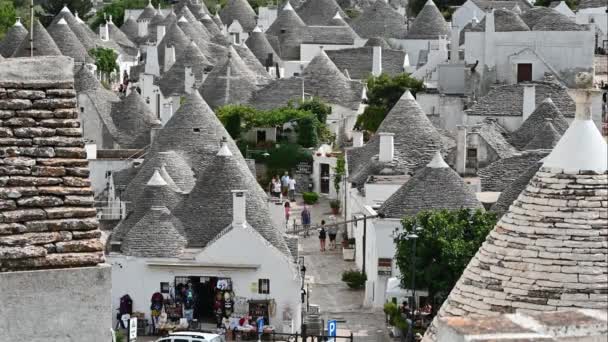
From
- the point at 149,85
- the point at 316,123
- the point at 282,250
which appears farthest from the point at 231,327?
the point at 149,85

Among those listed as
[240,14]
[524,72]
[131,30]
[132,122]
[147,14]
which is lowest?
[132,122]

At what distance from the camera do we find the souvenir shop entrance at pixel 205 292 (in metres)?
A: 40.8

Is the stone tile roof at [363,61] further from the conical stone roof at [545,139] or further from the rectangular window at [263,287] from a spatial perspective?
the rectangular window at [263,287]

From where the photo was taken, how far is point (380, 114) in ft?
228

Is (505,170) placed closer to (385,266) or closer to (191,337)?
(385,266)

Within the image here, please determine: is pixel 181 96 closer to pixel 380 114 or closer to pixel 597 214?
pixel 380 114

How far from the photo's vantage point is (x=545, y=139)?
52594mm

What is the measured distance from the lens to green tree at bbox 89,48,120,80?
9012cm

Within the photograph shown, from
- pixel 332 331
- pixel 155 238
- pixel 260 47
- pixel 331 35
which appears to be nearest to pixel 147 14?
pixel 331 35

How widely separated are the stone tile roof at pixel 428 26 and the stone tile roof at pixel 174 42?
1157 centimetres

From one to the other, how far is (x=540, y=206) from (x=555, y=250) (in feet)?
1.20

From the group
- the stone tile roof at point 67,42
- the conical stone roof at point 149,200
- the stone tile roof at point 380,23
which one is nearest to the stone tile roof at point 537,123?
the conical stone roof at point 149,200

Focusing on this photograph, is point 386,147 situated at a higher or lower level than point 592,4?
lower

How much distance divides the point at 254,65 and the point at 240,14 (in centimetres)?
3390
